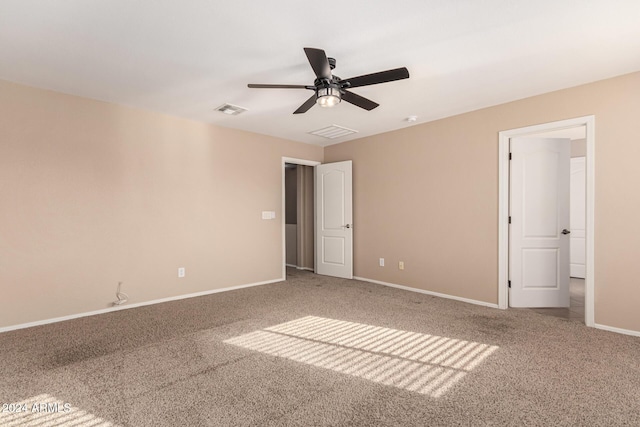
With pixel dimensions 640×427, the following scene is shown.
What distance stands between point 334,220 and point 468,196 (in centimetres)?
241

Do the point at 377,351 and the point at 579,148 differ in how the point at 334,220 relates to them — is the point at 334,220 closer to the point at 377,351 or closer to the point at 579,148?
the point at 377,351

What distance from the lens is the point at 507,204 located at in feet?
12.9

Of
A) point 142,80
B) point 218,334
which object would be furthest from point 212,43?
point 218,334

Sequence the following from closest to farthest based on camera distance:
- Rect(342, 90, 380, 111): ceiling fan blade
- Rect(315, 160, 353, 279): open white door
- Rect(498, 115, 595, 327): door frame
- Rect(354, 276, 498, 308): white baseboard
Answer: Rect(342, 90, 380, 111): ceiling fan blade
Rect(498, 115, 595, 327): door frame
Rect(354, 276, 498, 308): white baseboard
Rect(315, 160, 353, 279): open white door

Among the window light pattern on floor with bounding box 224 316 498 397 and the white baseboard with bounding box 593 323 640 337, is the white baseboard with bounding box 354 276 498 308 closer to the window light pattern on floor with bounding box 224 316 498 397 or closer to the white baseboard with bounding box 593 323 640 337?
the white baseboard with bounding box 593 323 640 337

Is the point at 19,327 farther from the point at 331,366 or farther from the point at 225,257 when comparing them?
the point at 331,366

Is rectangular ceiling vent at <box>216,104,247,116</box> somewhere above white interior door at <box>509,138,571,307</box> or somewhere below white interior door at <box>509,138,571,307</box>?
above

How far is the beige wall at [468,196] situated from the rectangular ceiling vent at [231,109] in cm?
228

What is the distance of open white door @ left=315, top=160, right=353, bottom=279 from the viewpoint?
5.70 meters

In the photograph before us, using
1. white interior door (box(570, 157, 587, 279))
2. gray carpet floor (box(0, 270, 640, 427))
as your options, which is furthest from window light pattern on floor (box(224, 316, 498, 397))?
white interior door (box(570, 157, 587, 279))

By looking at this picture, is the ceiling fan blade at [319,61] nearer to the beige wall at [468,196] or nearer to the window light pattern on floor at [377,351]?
Result: the window light pattern on floor at [377,351]

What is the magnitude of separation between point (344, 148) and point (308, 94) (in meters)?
2.40

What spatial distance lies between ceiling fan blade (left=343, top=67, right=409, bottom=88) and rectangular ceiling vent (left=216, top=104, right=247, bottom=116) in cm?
188

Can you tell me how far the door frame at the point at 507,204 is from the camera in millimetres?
3252
